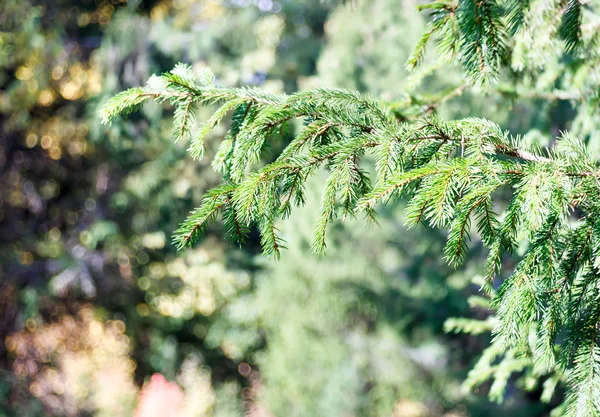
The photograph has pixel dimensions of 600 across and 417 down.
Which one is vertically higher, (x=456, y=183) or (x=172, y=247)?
(x=172, y=247)

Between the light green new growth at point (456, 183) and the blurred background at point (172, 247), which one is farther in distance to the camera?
the blurred background at point (172, 247)

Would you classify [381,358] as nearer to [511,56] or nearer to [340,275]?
[340,275]

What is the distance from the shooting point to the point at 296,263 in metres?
8.76

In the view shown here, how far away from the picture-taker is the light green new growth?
1382mm

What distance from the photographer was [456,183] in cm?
148

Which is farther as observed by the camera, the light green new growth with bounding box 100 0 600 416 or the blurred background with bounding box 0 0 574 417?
the blurred background with bounding box 0 0 574 417

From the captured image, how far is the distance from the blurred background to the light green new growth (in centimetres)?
527

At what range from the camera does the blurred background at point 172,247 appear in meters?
7.44

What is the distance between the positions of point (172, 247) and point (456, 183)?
8084 millimetres

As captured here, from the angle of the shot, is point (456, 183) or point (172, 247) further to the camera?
point (172, 247)

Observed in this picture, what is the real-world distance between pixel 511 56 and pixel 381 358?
725cm

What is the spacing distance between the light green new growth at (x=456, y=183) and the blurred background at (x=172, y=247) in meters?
5.27

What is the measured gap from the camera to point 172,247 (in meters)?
9.21

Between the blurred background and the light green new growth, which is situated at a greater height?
the blurred background
